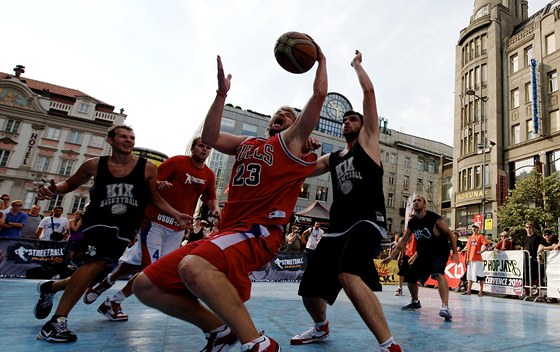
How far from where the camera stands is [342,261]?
2867 millimetres

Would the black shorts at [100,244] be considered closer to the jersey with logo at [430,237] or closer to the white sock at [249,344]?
the white sock at [249,344]

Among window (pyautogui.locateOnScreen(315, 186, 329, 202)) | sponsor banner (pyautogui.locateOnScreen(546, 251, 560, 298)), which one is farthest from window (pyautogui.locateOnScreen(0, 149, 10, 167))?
sponsor banner (pyautogui.locateOnScreen(546, 251, 560, 298))

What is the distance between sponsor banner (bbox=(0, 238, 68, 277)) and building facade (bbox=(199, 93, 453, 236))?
91.6ft

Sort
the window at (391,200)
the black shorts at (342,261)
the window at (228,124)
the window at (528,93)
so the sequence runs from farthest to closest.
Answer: the window at (391,200)
the window at (228,124)
the window at (528,93)
the black shorts at (342,261)

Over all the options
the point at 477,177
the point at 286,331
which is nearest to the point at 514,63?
the point at 477,177

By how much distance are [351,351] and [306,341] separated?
0.42 meters

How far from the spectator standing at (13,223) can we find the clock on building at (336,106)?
40890 millimetres

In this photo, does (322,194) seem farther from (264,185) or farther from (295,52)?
(264,185)

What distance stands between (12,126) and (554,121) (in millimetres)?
51140

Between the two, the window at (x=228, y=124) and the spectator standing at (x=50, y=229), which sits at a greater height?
the window at (x=228, y=124)

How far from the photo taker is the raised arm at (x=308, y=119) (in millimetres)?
2379

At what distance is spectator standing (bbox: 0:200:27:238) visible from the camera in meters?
8.84

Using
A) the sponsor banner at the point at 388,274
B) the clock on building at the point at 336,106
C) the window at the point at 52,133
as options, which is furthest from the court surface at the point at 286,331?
the clock on building at the point at 336,106

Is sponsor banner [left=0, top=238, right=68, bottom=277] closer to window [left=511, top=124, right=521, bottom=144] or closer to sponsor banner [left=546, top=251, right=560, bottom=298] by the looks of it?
sponsor banner [left=546, top=251, right=560, bottom=298]
